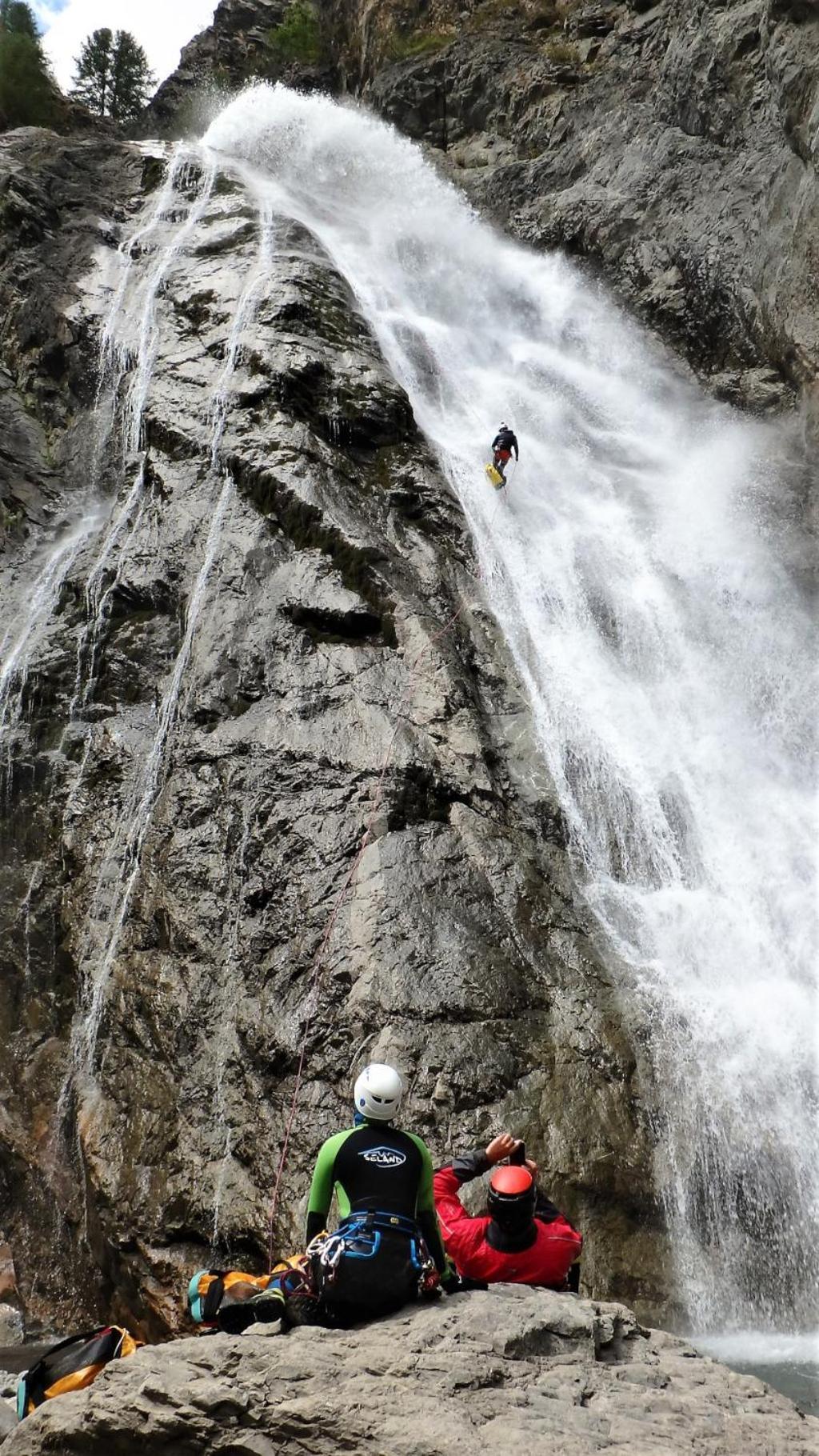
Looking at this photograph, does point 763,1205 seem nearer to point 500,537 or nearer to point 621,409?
point 500,537

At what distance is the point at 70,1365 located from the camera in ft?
14.2

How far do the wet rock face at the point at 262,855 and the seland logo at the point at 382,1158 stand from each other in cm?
333

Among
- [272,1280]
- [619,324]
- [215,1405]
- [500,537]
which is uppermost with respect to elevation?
[619,324]

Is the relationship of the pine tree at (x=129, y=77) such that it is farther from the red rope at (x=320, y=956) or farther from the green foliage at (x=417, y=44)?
the red rope at (x=320, y=956)

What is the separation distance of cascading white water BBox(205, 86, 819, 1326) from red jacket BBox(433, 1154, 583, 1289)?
3.19 m

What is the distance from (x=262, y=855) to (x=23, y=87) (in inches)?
1182

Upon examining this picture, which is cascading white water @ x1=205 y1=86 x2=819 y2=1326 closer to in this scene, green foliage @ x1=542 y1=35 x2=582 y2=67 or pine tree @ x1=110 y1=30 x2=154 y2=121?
green foliage @ x1=542 y1=35 x2=582 y2=67


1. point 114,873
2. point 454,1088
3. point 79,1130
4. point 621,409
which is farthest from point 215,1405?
point 621,409

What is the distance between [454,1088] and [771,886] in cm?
468

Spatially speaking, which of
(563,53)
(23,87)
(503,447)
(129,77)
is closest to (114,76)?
(129,77)

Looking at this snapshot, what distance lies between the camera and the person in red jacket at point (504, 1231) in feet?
15.3

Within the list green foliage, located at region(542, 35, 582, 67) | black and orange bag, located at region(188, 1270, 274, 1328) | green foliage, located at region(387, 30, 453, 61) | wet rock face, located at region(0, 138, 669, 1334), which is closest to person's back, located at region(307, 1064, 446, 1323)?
black and orange bag, located at region(188, 1270, 274, 1328)

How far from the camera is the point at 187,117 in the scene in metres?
33.7

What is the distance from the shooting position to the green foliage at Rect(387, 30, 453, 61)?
2809 centimetres
